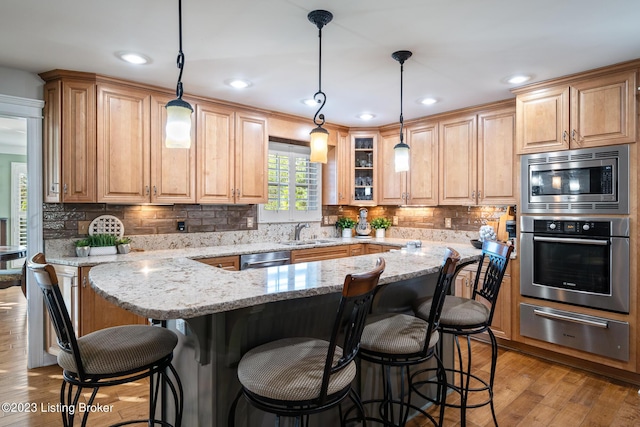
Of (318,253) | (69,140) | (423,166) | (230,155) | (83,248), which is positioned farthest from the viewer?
(423,166)

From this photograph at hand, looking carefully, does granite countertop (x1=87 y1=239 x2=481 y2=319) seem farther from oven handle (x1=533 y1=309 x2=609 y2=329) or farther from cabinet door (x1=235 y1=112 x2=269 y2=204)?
cabinet door (x1=235 y1=112 x2=269 y2=204)

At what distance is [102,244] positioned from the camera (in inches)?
125

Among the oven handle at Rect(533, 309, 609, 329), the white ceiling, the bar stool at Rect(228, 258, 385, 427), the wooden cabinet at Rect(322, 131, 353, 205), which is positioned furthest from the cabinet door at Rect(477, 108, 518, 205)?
the bar stool at Rect(228, 258, 385, 427)

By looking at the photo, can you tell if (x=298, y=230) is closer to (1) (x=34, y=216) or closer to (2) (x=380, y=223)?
(2) (x=380, y=223)

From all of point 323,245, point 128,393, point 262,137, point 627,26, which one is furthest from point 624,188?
point 128,393

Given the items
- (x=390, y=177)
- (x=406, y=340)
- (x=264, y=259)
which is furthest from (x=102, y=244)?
(x=390, y=177)

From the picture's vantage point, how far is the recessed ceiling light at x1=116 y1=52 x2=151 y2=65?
2.62m

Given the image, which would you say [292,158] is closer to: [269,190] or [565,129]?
[269,190]

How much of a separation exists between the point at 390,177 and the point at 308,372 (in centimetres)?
371

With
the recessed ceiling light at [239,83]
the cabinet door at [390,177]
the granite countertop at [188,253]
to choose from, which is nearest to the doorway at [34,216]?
the granite countertop at [188,253]

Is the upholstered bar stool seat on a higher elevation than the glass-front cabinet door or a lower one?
lower

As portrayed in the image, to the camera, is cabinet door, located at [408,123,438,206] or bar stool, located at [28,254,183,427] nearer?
bar stool, located at [28,254,183,427]

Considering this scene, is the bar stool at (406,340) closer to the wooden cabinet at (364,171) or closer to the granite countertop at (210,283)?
the granite countertop at (210,283)

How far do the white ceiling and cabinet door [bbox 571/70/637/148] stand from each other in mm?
167
